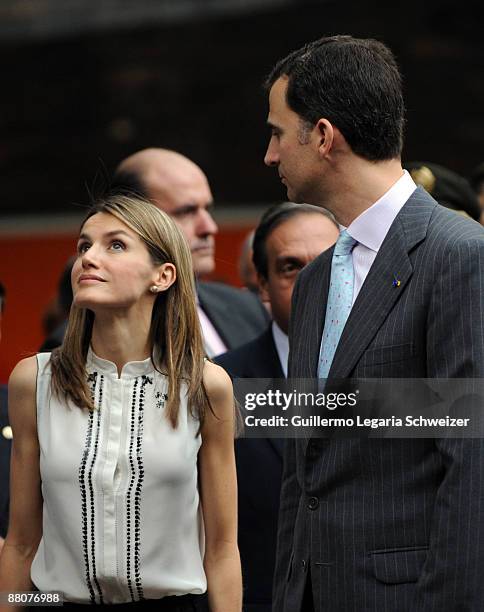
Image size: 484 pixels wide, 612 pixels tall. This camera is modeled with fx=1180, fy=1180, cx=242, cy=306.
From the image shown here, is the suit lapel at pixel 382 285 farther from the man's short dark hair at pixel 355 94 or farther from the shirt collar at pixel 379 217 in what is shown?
the man's short dark hair at pixel 355 94

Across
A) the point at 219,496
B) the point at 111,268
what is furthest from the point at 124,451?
the point at 111,268

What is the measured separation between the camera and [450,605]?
7.38 feet

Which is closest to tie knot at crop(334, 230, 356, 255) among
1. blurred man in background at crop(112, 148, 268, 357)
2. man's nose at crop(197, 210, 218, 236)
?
blurred man in background at crop(112, 148, 268, 357)

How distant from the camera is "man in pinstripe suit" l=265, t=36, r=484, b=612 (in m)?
2.30

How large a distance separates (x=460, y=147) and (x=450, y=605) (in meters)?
4.76

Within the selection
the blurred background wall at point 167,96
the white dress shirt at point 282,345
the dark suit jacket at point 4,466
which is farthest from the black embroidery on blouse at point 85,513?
the blurred background wall at point 167,96

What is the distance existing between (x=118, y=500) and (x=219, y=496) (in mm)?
221

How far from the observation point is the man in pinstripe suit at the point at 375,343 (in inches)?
90.4

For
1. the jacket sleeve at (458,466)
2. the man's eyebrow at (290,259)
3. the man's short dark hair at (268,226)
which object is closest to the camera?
the jacket sleeve at (458,466)

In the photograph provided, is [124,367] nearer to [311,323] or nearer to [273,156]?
[311,323]

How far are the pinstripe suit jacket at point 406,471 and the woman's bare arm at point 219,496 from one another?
0.62 feet

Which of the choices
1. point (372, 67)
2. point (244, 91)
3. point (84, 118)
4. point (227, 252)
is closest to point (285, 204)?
point (372, 67)

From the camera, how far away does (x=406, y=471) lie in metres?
2.40

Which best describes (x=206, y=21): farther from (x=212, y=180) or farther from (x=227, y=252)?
(x=227, y=252)
